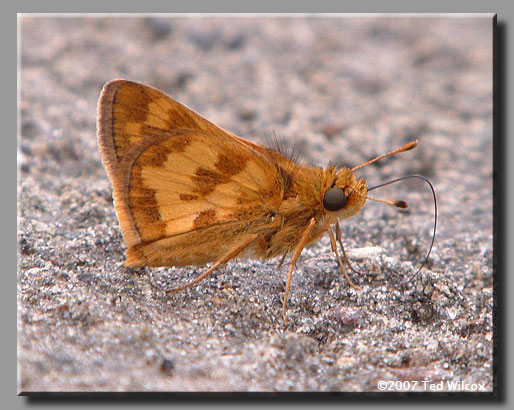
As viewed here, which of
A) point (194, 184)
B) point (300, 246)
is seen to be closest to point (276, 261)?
point (300, 246)

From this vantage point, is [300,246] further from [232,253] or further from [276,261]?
[276,261]

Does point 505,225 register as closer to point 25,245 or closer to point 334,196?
point 334,196

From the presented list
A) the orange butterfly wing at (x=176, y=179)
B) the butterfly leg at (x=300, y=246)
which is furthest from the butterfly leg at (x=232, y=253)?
the butterfly leg at (x=300, y=246)

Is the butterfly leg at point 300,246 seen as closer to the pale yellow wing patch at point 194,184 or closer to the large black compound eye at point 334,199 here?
the large black compound eye at point 334,199

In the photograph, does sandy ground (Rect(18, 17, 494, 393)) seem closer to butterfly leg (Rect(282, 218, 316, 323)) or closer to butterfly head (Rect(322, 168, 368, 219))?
butterfly leg (Rect(282, 218, 316, 323))

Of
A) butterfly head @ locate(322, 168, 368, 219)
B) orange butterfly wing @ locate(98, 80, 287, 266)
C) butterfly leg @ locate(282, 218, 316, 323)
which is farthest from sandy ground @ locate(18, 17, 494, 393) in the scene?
butterfly head @ locate(322, 168, 368, 219)

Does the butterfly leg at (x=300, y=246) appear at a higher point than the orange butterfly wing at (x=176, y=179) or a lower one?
lower
